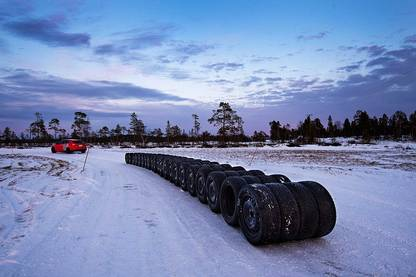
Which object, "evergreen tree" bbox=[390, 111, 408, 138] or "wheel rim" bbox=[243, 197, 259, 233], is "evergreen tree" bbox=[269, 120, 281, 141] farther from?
"wheel rim" bbox=[243, 197, 259, 233]

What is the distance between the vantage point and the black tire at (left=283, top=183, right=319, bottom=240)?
469cm

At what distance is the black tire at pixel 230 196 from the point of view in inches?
228

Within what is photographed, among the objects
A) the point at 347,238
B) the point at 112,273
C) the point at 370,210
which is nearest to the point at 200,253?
the point at 112,273

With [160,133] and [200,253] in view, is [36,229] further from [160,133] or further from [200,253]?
[160,133]

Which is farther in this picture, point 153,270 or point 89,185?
point 89,185

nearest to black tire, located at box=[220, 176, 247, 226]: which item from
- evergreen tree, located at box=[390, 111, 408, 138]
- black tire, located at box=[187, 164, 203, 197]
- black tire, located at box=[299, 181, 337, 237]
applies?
black tire, located at box=[299, 181, 337, 237]

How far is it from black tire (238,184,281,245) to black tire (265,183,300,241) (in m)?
0.07

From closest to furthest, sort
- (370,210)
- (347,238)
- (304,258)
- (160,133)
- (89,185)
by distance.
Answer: (304,258) < (347,238) < (370,210) < (89,185) < (160,133)

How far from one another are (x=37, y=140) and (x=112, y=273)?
115236 mm

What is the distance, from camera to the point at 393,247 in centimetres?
461

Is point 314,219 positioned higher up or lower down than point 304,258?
higher up

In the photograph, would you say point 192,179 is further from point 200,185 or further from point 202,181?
point 202,181

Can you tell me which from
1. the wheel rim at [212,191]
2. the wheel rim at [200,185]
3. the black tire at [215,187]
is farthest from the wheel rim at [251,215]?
the wheel rim at [200,185]

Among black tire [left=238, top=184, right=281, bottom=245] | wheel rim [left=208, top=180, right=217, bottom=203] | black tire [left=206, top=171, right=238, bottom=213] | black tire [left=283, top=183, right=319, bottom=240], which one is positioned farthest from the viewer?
wheel rim [left=208, top=180, right=217, bottom=203]
